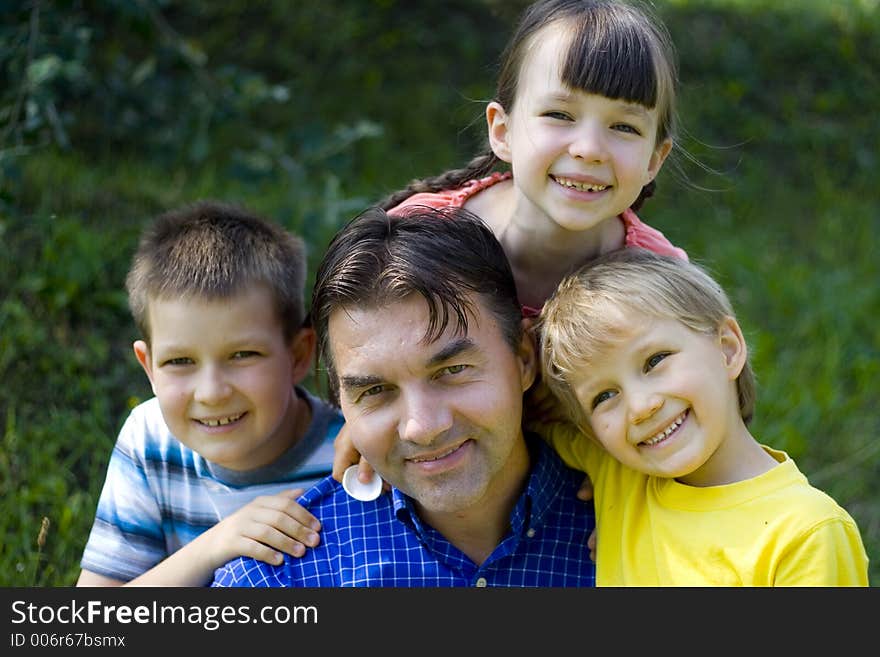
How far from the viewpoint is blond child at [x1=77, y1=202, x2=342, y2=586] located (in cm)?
311

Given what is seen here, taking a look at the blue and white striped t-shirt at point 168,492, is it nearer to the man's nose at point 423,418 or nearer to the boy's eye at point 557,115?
the man's nose at point 423,418

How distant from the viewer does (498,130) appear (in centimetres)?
333

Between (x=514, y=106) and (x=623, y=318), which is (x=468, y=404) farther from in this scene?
(x=514, y=106)

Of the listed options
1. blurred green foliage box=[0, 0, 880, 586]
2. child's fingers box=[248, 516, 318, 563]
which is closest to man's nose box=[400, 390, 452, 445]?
child's fingers box=[248, 516, 318, 563]

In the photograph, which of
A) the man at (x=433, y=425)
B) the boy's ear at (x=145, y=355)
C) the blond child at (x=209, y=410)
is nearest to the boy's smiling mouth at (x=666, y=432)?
the man at (x=433, y=425)

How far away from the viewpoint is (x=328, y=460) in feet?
11.0

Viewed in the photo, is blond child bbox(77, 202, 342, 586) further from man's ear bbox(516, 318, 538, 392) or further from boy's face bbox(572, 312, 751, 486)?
boy's face bbox(572, 312, 751, 486)

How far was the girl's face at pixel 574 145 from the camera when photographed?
295 centimetres

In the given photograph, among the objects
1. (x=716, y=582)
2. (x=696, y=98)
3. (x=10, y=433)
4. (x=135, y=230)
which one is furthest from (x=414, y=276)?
(x=696, y=98)

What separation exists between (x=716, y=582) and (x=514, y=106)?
4.59 feet

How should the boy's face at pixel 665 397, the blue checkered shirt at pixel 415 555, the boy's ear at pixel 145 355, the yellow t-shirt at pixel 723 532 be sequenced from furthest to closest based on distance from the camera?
the boy's ear at pixel 145 355
the blue checkered shirt at pixel 415 555
the boy's face at pixel 665 397
the yellow t-shirt at pixel 723 532

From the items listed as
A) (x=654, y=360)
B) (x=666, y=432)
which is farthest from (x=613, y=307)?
(x=666, y=432)

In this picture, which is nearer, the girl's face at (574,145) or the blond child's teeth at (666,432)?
the blond child's teeth at (666,432)

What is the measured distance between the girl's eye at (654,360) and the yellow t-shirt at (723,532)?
310mm
